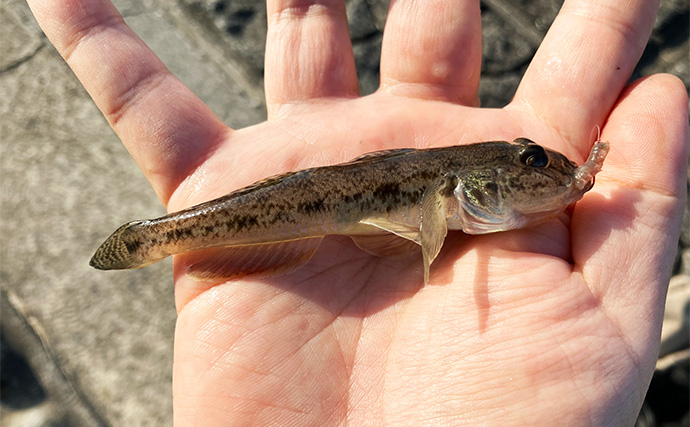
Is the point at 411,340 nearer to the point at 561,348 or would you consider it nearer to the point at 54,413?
the point at 561,348

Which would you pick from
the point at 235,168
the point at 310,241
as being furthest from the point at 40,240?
the point at 310,241

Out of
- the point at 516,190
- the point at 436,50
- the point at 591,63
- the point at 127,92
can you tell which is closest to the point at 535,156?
the point at 516,190

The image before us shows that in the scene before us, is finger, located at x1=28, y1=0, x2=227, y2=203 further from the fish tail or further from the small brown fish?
the small brown fish

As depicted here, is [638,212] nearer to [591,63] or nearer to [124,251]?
[591,63]

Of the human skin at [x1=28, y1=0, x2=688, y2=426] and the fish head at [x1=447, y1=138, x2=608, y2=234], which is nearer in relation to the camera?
the human skin at [x1=28, y1=0, x2=688, y2=426]

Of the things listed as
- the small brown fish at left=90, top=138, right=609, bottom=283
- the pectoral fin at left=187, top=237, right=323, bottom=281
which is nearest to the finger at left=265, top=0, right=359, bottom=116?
the small brown fish at left=90, top=138, right=609, bottom=283

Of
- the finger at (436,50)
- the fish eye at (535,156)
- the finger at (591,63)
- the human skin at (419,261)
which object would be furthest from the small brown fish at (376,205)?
the finger at (436,50)
